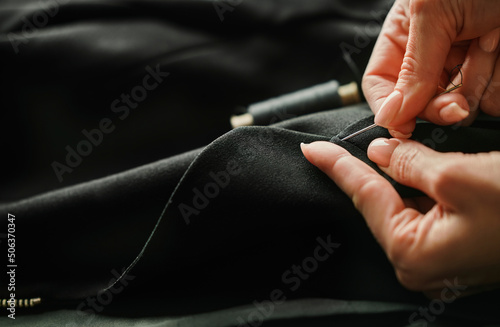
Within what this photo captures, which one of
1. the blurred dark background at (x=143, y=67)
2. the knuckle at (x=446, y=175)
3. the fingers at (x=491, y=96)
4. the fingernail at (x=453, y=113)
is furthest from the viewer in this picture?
the blurred dark background at (x=143, y=67)

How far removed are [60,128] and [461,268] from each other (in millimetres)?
1015

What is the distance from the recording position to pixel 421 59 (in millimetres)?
763

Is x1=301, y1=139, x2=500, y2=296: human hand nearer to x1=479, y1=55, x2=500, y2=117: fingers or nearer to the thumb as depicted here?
the thumb

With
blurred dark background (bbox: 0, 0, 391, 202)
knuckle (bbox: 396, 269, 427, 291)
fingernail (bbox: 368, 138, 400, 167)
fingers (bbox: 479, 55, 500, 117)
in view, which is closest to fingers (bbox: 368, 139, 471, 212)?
fingernail (bbox: 368, 138, 400, 167)

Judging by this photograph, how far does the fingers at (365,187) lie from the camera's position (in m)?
0.67

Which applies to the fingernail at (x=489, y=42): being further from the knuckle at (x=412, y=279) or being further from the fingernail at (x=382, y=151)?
the knuckle at (x=412, y=279)

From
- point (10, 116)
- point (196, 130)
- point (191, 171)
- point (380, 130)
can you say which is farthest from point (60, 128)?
point (380, 130)

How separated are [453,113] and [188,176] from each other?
0.54 metres

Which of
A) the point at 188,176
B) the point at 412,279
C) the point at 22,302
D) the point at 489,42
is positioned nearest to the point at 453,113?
the point at 489,42

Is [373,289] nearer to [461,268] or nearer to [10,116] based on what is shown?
[461,268]

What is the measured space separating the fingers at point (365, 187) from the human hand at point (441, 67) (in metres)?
0.12

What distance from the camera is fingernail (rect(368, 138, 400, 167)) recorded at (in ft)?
2.41

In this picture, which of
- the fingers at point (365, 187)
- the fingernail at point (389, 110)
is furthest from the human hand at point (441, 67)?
the fingers at point (365, 187)

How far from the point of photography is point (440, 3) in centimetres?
75
